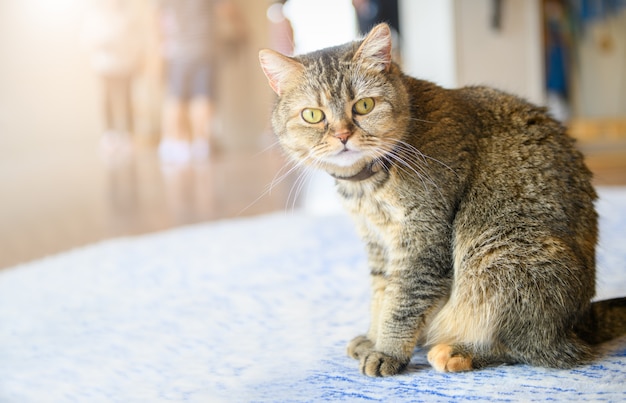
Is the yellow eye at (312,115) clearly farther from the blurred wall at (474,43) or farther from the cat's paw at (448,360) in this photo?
the blurred wall at (474,43)

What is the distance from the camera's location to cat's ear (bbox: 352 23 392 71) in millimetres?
1484

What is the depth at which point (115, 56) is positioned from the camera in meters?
6.13

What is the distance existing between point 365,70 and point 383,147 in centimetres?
→ 17

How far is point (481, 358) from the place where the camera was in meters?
1.43

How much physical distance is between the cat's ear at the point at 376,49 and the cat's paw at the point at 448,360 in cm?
60

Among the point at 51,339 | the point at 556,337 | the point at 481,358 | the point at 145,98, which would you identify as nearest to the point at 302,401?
the point at 481,358

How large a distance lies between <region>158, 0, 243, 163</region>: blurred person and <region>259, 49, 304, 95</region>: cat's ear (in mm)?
4565

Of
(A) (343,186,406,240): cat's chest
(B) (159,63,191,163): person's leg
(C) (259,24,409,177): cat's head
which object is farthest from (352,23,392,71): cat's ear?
(B) (159,63,191,163): person's leg

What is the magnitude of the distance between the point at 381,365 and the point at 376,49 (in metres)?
0.65

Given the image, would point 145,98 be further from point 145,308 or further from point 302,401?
point 302,401

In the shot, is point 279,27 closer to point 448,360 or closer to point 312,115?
point 312,115

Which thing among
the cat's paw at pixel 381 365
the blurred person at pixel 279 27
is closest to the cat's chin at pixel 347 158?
the cat's paw at pixel 381 365

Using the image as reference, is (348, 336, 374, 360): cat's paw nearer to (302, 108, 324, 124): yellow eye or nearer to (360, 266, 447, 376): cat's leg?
(360, 266, 447, 376): cat's leg

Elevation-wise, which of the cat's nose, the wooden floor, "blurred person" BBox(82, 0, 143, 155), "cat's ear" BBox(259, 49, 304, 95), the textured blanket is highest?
"blurred person" BBox(82, 0, 143, 155)
